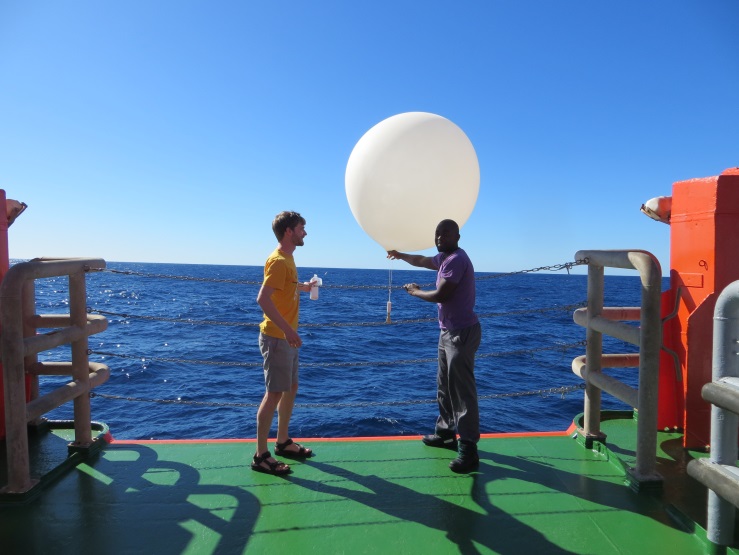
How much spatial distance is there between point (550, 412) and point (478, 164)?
335 inches

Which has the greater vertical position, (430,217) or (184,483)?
(430,217)

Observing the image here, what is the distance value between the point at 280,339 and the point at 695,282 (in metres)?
2.99

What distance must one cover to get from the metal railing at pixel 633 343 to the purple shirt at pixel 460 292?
2.99ft

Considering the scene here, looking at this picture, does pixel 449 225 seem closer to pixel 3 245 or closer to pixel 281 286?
pixel 281 286

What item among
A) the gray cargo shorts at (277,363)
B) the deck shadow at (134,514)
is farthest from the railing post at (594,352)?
the deck shadow at (134,514)

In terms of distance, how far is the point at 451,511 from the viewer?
9.12ft

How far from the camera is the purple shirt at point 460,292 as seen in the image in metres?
3.39

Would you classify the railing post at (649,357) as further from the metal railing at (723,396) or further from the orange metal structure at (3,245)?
the orange metal structure at (3,245)

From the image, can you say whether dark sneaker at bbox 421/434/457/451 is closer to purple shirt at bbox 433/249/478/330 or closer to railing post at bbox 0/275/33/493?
purple shirt at bbox 433/249/478/330

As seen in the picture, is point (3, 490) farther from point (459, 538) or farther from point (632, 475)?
point (632, 475)

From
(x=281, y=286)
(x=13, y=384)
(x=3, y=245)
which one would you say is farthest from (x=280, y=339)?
(x=3, y=245)

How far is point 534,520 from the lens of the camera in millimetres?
2688

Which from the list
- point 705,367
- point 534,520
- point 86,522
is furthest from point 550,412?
point 86,522

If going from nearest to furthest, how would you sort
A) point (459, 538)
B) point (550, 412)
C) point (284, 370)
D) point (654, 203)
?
point (459, 538) → point (284, 370) → point (654, 203) → point (550, 412)
